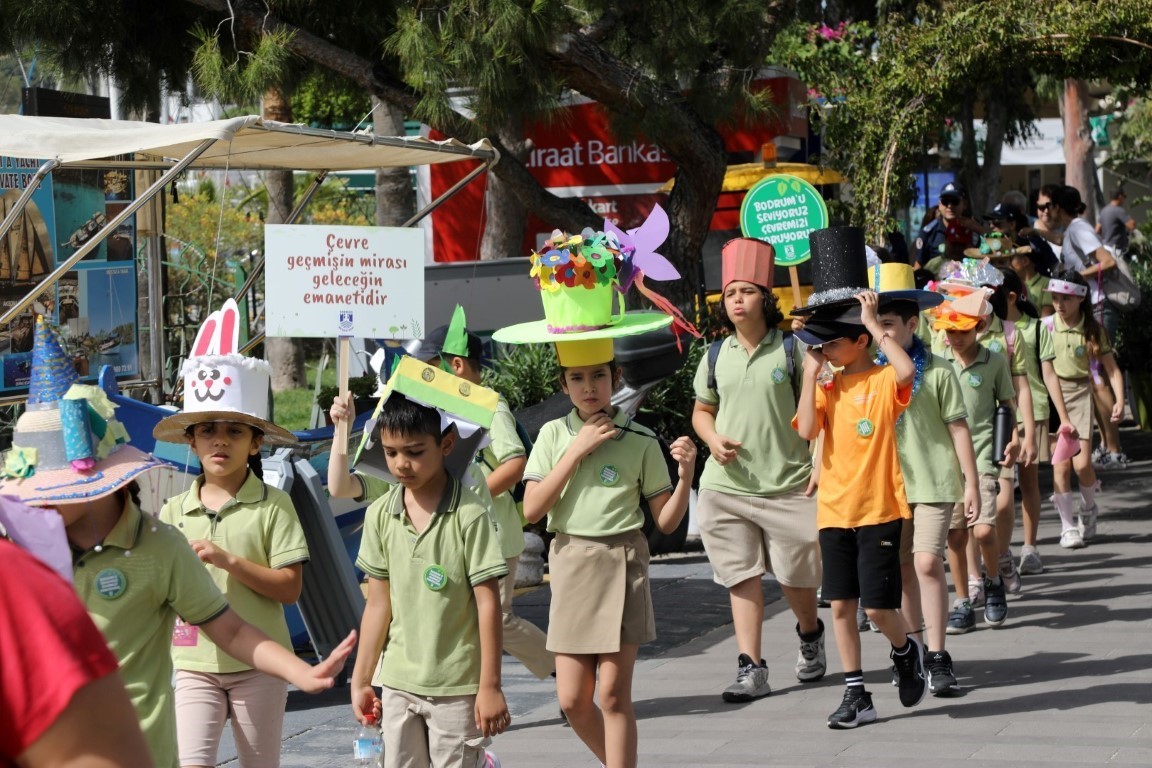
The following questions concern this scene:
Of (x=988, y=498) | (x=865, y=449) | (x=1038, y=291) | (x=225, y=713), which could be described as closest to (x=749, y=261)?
(x=865, y=449)

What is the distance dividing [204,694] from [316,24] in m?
7.82

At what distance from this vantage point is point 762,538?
7242mm

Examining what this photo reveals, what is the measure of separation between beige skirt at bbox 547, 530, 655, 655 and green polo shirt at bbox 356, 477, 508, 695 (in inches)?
36.1

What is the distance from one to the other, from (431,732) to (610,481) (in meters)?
1.33

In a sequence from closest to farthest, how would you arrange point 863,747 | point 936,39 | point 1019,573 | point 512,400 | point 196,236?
point 863,747, point 1019,573, point 512,400, point 936,39, point 196,236

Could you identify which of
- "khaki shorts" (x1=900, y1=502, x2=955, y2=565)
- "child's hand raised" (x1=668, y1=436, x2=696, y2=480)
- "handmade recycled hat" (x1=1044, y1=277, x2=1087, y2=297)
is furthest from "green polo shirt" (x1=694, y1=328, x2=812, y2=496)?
"handmade recycled hat" (x1=1044, y1=277, x2=1087, y2=297)

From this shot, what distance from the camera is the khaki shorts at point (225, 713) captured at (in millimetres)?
4699

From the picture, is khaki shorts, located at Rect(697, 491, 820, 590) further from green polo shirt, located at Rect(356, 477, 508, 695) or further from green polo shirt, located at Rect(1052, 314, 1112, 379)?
green polo shirt, located at Rect(1052, 314, 1112, 379)

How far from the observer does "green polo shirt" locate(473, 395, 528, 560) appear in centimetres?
628

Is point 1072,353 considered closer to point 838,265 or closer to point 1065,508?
point 1065,508

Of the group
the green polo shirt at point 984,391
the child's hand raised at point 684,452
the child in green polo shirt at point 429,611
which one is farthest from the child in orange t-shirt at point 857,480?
the child in green polo shirt at point 429,611

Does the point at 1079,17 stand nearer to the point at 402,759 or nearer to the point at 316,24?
the point at 316,24

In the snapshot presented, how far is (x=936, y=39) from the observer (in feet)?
38.6

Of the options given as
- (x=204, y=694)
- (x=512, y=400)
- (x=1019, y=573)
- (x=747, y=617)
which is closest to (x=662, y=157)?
(x=512, y=400)
